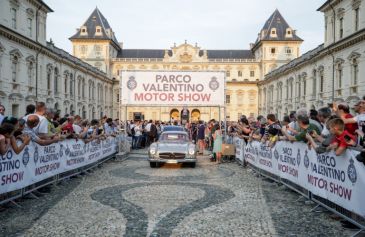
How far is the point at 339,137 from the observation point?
251 inches

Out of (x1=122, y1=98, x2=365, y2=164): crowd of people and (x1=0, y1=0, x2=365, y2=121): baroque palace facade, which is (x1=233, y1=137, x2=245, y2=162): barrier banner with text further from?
(x1=0, y1=0, x2=365, y2=121): baroque palace facade

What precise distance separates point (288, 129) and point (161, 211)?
176 inches

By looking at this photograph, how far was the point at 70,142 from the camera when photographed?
1114 centimetres

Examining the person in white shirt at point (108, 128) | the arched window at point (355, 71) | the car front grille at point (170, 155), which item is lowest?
the car front grille at point (170, 155)

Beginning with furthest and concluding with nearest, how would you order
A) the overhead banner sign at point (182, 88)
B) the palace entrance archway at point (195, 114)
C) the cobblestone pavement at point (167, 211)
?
the palace entrance archway at point (195, 114), the overhead banner sign at point (182, 88), the cobblestone pavement at point (167, 211)

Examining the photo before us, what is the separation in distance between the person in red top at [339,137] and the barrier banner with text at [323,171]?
0.12m

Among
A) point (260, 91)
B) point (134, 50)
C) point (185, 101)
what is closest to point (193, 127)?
point (185, 101)

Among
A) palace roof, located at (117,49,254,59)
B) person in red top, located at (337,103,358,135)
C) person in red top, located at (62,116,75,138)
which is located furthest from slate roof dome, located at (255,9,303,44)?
person in red top, located at (337,103,358,135)

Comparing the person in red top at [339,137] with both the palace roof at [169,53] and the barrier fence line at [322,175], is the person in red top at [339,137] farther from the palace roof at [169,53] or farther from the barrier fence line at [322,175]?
the palace roof at [169,53]

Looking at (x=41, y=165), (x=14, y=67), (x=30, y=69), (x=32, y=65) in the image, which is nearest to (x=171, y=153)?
(x=41, y=165)

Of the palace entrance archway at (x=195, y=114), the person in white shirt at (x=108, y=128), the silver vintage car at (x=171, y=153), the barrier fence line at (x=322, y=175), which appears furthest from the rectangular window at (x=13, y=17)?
the palace entrance archway at (x=195, y=114)

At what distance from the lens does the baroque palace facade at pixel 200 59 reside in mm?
75312

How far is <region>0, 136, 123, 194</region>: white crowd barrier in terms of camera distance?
728 centimetres

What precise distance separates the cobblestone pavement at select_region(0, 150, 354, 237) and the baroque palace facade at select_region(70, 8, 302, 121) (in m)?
63.9
